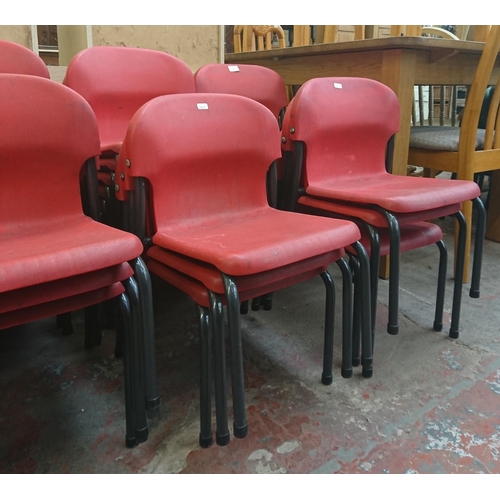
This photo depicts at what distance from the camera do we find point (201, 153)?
1.25 metres

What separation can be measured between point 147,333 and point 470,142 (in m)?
1.49

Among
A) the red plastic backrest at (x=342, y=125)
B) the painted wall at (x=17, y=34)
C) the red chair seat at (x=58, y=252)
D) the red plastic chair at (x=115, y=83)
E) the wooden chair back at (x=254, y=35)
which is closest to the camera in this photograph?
the red chair seat at (x=58, y=252)

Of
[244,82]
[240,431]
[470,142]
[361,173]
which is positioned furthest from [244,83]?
[240,431]

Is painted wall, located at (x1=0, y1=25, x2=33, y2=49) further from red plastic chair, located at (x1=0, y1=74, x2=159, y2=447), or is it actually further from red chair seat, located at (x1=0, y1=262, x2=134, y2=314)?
red chair seat, located at (x1=0, y1=262, x2=134, y2=314)

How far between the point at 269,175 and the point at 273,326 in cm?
53

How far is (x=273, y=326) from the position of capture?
1.63 m

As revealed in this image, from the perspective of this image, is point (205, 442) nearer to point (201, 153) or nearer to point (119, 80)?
point (201, 153)

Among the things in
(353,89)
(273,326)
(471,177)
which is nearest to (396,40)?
(353,89)

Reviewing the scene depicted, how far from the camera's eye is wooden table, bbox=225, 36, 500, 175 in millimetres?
1783

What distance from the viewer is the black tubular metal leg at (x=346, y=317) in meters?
1.22

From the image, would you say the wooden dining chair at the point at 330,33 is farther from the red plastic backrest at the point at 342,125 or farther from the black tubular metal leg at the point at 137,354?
the black tubular metal leg at the point at 137,354

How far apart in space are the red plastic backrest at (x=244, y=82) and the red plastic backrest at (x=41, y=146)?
0.85 m

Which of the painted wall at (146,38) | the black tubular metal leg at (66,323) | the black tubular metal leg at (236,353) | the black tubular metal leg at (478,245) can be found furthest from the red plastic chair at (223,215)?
the painted wall at (146,38)
